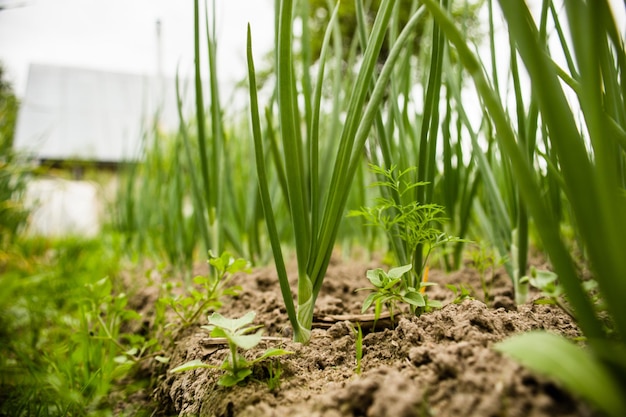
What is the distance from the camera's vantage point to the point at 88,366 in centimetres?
77

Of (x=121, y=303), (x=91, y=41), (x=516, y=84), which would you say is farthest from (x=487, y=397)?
(x=91, y=41)

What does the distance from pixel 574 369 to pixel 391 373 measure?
0.52 feet

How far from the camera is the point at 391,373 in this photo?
36cm

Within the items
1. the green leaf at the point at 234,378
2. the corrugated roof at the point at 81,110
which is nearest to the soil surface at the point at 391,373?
the green leaf at the point at 234,378

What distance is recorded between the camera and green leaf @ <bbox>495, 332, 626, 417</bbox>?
8.8 inches

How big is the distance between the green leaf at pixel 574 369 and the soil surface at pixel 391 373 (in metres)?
0.03

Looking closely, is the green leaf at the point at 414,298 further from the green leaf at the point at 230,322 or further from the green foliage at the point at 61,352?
the green foliage at the point at 61,352

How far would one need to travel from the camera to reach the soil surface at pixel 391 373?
0.28 meters

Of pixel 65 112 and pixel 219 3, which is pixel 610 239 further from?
pixel 65 112

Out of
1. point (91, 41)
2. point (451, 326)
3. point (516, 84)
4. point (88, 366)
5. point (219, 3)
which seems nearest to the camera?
point (451, 326)

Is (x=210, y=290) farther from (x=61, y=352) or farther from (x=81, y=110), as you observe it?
(x=81, y=110)

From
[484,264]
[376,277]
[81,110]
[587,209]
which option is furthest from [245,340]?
[81,110]

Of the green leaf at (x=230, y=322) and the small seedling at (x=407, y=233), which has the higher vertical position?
the small seedling at (x=407, y=233)

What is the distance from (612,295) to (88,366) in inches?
32.9
